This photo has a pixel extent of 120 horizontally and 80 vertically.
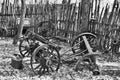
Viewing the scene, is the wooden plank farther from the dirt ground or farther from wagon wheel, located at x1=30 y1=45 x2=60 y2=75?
wagon wheel, located at x1=30 y1=45 x2=60 y2=75

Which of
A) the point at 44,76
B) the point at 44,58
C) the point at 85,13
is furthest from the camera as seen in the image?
the point at 85,13

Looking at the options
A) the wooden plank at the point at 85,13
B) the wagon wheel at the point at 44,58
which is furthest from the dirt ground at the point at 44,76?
the wooden plank at the point at 85,13

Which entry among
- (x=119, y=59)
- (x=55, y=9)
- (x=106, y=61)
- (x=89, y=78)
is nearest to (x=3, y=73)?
(x=89, y=78)

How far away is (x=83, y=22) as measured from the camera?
7914mm

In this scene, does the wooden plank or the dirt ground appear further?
the wooden plank

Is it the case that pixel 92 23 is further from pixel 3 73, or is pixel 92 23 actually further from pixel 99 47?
pixel 3 73

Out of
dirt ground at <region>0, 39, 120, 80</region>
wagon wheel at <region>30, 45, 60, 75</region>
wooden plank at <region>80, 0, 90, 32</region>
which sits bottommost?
dirt ground at <region>0, 39, 120, 80</region>

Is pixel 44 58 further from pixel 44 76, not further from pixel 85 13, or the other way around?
pixel 85 13

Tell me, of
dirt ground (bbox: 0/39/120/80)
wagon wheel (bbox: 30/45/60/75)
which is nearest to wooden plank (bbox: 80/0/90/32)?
dirt ground (bbox: 0/39/120/80)

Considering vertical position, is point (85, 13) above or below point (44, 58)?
above

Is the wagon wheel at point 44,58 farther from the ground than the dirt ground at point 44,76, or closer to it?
farther from the ground

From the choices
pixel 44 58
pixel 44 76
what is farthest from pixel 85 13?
pixel 44 76

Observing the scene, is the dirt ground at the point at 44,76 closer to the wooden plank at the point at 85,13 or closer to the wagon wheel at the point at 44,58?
the wagon wheel at the point at 44,58

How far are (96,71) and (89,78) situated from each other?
0.26 meters
